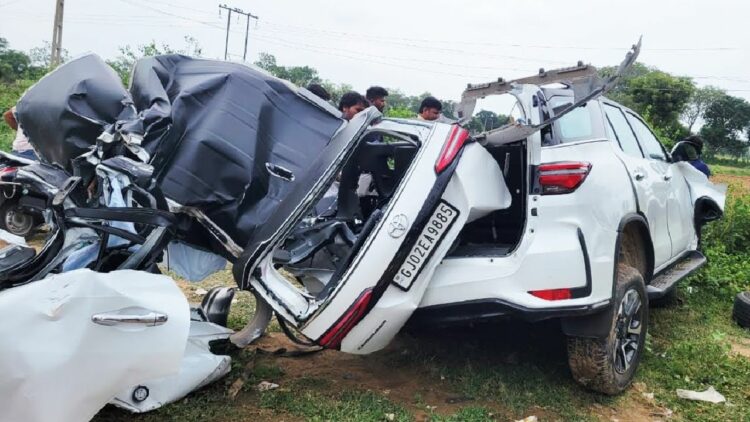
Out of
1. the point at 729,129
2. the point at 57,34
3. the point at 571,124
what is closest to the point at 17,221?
the point at 571,124

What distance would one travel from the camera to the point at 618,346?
360 cm

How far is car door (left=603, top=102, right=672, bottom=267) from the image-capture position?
12.5ft

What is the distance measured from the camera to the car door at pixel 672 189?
4637 millimetres

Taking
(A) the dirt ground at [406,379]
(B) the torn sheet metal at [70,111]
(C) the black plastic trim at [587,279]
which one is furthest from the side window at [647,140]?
(B) the torn sheet metal at [70,111]

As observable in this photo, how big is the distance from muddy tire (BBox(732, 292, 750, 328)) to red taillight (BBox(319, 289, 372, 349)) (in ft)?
13.9

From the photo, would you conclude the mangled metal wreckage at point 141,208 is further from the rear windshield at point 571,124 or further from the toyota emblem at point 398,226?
the rear windshield at point 571,124

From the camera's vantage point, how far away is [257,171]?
3262 millimetres

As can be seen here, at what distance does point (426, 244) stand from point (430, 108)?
4001 mm

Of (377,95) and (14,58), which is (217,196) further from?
(14,58)

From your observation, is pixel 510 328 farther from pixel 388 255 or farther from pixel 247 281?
pixel 247 281

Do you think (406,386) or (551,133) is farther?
(406,386)

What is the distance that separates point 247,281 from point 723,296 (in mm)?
5514

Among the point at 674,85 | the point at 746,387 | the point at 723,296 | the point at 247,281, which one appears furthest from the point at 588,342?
the point at 674,85

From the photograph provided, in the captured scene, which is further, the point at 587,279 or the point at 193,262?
the point at 193,262
